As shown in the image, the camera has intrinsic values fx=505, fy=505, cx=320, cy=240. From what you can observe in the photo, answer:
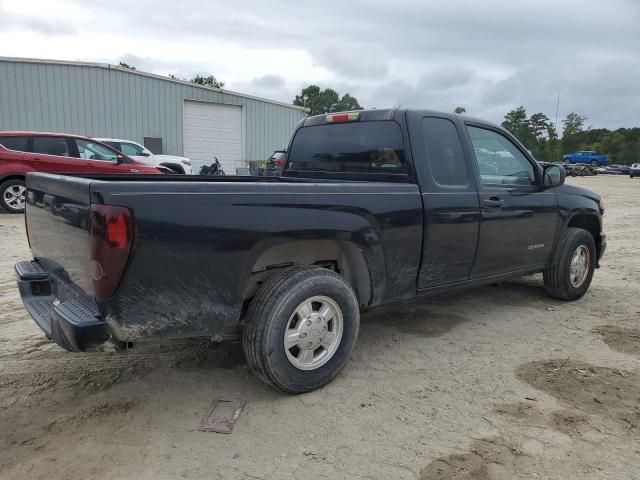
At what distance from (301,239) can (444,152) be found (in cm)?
161

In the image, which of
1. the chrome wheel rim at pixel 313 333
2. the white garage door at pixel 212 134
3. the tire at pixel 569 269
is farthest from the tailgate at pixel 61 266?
the white garage door at pixel 212 134

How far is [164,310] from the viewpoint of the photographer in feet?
8.48

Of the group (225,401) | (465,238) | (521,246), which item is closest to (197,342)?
(225,401)

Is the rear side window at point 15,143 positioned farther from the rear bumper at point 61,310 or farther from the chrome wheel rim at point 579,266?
the chrome wheel rim at point 579,266

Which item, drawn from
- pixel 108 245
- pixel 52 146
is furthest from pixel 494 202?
pixel 52 146

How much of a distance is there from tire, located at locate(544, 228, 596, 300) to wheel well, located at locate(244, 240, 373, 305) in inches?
102

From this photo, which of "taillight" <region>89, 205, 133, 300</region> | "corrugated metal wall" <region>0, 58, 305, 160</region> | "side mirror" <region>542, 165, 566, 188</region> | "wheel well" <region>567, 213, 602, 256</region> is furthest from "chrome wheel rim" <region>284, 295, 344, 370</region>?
"corrugated metal wall" <region>0, 58, 305, 160</region>

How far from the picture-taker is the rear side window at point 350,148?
3.87 m

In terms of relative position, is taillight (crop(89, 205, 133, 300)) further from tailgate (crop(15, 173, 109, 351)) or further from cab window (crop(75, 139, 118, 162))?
cab window (crop(75, 139, 118, 162))

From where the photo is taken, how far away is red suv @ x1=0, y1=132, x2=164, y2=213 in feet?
32.9

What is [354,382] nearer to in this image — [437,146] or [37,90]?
[437,146]

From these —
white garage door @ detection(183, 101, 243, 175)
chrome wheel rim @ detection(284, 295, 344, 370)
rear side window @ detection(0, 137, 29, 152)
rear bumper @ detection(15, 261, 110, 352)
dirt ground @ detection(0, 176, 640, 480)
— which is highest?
white garage door @ detection(183, 101, 243, 175)

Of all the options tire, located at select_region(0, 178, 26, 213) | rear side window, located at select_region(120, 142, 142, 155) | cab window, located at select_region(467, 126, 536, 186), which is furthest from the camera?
rear side window, located at select_region(120, 142, 142, 155)

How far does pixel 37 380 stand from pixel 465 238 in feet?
10.4
